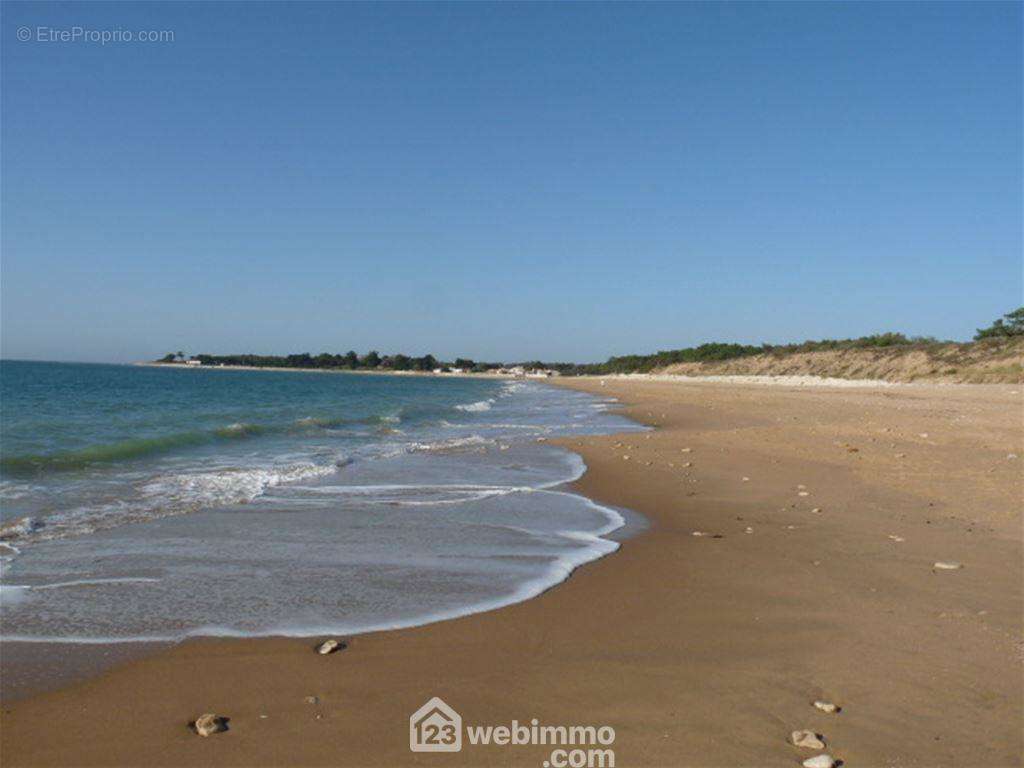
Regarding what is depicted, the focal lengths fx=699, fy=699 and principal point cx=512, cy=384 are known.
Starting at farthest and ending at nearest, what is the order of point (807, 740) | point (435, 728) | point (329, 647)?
point (329, 647) < point (435, 728) < point (807, 740)

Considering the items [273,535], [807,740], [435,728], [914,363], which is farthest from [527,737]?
[914,363]

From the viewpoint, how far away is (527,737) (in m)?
3.70

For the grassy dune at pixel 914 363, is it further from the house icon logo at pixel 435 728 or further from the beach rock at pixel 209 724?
the beach rock at pixel 209 724

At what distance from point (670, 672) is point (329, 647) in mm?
2270

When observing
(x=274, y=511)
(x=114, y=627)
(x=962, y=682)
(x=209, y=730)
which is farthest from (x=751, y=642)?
(x=274, y=511)

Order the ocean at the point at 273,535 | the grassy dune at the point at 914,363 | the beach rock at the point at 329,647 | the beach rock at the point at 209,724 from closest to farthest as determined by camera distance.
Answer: the beach rock at the point at 209,724 < the beach rock at the point at 329,647 < the ocean at the point at 273,535 < the grassy dune at the point at 914,363

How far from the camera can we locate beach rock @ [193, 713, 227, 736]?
11.9ft

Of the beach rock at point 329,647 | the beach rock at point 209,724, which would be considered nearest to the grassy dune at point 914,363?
the beach rock at point 329,647

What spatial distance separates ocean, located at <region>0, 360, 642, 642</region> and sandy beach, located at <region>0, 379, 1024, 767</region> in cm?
54

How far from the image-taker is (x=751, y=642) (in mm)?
4957

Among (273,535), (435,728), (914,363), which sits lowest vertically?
(273,535)

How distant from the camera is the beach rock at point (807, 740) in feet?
11.6

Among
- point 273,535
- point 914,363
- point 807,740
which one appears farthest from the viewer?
point 914,363

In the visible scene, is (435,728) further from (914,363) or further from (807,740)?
(914,363)
